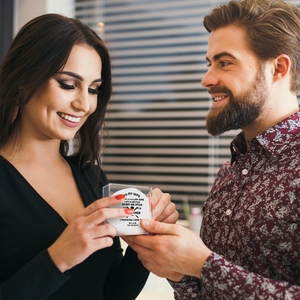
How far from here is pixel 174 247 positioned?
0.98 m

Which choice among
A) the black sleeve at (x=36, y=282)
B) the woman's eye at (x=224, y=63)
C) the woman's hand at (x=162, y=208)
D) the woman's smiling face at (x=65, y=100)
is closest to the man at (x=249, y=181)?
the woman's eye at (x=224, y=63)

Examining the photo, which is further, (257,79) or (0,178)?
(257,79)

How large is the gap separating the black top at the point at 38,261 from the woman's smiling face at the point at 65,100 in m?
0.19

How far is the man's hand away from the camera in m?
0.99

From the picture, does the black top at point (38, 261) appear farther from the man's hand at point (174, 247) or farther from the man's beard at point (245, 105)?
the man's beard at point (245, 105)

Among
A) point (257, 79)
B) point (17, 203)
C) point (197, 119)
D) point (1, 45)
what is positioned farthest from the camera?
point (197, 119)

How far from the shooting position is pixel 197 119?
3.10m

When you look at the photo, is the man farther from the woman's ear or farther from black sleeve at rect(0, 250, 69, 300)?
the woman's ear

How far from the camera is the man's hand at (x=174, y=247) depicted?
3.25 ft

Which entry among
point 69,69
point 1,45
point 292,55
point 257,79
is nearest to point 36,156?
point 69,69

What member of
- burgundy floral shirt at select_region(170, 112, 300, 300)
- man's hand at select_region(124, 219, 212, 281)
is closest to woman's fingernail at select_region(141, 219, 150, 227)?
man's hand at select_region(124, 219, 212, 281)

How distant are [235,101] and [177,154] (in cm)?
190

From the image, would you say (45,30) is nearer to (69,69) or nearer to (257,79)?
(69,69)

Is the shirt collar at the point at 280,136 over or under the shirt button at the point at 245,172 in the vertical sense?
over
